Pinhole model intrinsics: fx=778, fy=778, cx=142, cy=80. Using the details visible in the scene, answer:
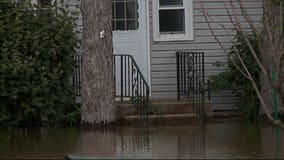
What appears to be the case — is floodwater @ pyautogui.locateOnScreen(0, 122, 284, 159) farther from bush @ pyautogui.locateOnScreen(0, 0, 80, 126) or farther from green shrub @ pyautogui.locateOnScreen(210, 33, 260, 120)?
green shrub @ pyautogui.locateOnScreen(210, 33, 260, 120)

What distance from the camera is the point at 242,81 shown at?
631 inches

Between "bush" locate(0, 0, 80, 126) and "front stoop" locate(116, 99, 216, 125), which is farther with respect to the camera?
"front stoop" locate(116, 99, 216, 125)

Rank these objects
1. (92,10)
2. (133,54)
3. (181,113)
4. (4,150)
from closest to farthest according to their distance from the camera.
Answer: (4,150)
(92,10)
(181,113)
(133,54)

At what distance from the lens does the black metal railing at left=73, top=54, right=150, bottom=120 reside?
1489 cm

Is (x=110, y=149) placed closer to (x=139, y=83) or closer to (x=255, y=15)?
(x=139, y=83)

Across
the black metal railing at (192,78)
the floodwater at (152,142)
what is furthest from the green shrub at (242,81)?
the floodwater at (152,142)

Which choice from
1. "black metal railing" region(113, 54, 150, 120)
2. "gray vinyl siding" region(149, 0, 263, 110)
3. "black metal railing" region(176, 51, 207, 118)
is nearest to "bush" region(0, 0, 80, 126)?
"black metal railing" region(113, 54, 150, 120)

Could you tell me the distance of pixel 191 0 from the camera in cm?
1692

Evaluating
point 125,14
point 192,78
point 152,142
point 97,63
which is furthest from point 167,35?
point 152,142

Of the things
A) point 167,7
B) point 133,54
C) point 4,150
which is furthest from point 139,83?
point 4,150

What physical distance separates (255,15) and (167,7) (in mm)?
1941

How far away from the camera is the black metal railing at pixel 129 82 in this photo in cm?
1503

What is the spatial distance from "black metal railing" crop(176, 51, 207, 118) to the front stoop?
18 cm

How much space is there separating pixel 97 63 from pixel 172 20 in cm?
332
